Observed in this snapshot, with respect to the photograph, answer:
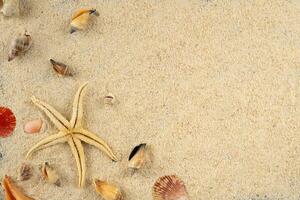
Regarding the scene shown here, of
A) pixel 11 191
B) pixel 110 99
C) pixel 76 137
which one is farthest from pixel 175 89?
pixel 11 191

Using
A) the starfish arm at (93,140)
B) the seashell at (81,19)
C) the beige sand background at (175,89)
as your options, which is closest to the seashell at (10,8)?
the beige sand background at (175,89)

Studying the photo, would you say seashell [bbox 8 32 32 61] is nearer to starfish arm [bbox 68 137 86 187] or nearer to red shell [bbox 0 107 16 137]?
red shell [bbox 0 107 16 137]

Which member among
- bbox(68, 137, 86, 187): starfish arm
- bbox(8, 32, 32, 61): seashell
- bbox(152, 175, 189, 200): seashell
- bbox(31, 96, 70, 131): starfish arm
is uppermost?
bbox(8, 32, 32, 61): seashell

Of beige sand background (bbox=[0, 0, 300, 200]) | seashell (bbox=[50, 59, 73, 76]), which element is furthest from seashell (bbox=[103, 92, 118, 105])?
seashell (bbox=[50, 59, 73, 76])

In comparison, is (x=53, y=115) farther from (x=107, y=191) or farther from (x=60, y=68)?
(x=107, y=191)

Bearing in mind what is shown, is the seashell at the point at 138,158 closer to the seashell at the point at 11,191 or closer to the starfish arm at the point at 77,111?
the starfish arm at the point at 77,111

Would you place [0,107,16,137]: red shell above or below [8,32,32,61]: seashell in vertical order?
below

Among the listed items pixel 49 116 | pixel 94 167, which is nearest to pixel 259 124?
pixel 94 167

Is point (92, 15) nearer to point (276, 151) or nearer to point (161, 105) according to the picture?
point (161, 105)
